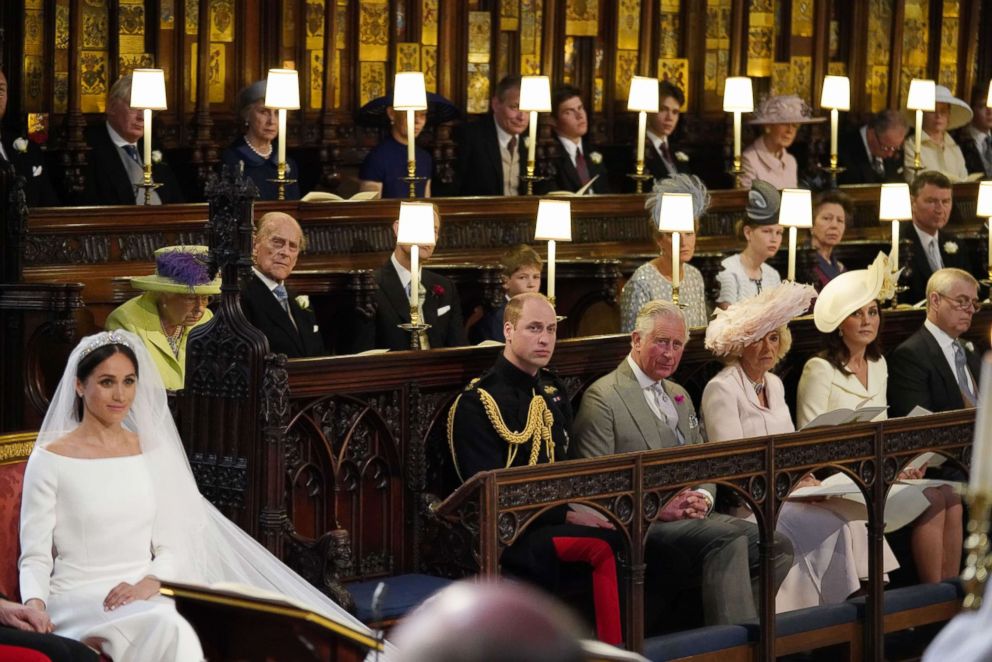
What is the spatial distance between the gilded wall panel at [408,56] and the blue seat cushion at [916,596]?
570 cm

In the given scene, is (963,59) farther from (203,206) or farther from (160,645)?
(160,645)

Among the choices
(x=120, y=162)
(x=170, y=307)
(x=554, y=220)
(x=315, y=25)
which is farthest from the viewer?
(x=315, y=25)

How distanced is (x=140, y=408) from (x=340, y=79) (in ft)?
20.5

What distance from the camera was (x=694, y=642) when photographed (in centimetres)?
555

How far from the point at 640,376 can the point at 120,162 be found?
3.31 metres

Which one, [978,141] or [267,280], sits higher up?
[978,141]

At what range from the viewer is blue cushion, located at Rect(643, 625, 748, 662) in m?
5.50

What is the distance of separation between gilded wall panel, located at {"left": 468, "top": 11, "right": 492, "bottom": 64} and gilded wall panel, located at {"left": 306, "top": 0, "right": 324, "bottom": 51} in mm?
Answer: 1119

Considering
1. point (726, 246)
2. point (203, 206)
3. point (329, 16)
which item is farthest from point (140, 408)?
point (329, 16)

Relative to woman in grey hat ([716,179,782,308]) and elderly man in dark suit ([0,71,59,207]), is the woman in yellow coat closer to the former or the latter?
elderly man in dark suit ([0,71,59,207])

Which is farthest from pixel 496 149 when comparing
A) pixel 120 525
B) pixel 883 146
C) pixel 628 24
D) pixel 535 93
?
pixel 120 525

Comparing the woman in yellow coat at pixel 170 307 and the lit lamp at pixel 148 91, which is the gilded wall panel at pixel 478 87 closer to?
the lit lamp at pixel 148 91

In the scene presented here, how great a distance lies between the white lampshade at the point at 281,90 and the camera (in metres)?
8.12

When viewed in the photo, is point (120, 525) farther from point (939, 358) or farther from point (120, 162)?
point (120, 162)
